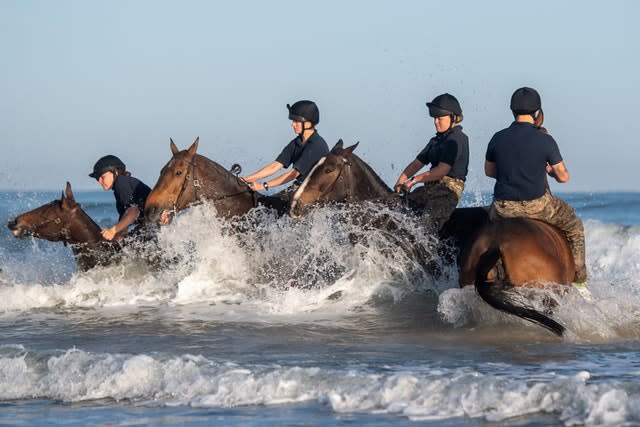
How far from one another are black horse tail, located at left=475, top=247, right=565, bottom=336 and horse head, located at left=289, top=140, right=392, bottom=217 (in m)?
2.38

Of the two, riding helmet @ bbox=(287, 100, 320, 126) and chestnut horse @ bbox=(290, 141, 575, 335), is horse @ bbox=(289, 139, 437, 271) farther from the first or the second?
chestnut horse @ bbox=(290, 141, 575, 335)

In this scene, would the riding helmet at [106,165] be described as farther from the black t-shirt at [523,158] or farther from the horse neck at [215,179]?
the black t-shirt at [523,158]

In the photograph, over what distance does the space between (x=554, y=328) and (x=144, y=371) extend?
135 inches

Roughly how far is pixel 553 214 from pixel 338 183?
8.51ft

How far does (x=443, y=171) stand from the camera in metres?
11.3

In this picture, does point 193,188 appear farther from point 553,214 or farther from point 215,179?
point 553,214

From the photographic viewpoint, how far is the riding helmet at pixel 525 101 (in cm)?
930

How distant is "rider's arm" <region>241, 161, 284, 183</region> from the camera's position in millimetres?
13317

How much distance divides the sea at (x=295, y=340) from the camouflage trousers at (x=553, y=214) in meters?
0.41

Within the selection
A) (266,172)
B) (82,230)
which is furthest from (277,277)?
(82,230)

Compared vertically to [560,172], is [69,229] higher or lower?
lower

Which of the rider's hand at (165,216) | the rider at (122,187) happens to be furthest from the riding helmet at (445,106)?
the rider at (122,187)

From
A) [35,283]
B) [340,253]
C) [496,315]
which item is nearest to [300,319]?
[340,253]

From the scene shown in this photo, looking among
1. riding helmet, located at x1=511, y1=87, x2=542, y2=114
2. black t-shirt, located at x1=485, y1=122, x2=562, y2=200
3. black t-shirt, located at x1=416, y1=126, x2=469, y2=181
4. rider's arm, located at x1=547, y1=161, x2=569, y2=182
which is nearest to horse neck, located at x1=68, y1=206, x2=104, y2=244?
black t-shirt, located at x1=416, y1=126, x2=469, y2=181
